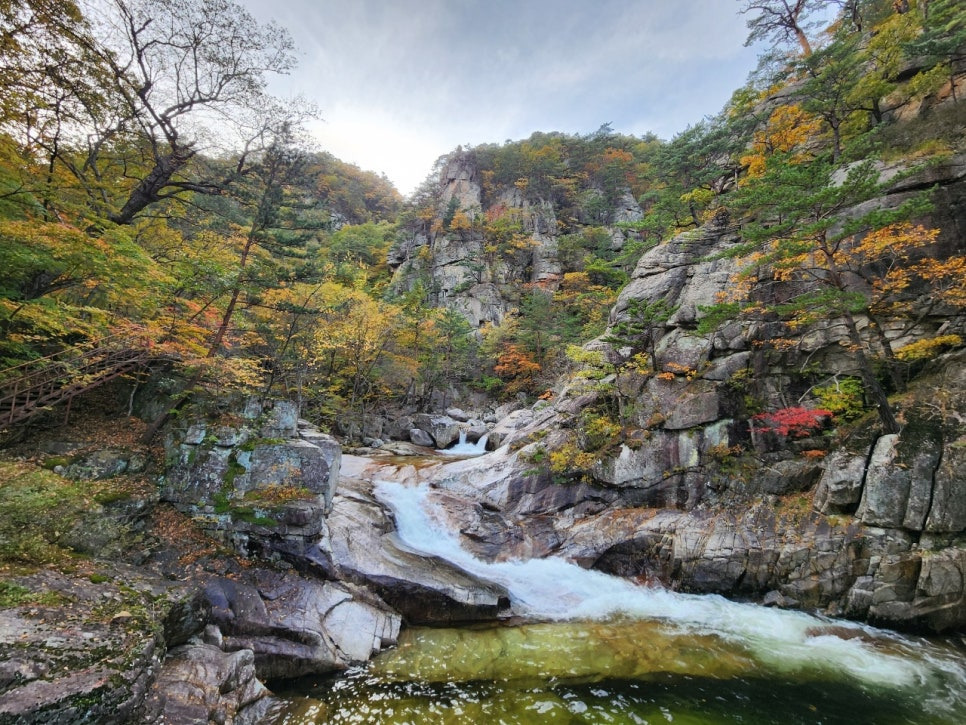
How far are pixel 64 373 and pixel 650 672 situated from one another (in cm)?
1488

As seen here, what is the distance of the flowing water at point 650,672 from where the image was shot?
595cm

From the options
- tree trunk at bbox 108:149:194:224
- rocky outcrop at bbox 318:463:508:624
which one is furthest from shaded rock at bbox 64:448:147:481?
tree trunk at bbox 108:149:194:224

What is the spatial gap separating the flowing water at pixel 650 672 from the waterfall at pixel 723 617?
1.3 inches

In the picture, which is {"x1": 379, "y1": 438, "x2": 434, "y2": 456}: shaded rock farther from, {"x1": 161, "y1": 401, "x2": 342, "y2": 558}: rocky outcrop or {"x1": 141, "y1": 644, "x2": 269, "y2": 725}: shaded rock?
Result: {"x1": 141, "y1": 644, "x2": 269, "y2": 725}: shaded rock

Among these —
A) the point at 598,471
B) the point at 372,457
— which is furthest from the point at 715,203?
the point at 372,457

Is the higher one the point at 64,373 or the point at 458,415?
the point at 64,373

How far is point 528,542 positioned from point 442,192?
4933 cm

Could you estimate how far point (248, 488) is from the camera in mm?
9445

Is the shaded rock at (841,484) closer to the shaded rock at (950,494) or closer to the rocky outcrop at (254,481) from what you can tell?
the shaded rock at (950,494)

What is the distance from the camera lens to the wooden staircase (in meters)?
8.27

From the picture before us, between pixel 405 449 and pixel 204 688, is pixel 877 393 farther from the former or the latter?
pixel 405 449

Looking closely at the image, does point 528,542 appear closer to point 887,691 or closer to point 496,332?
point 887,691

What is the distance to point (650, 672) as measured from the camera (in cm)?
698

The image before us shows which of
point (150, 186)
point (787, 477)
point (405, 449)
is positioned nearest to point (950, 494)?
point (787, 477)
